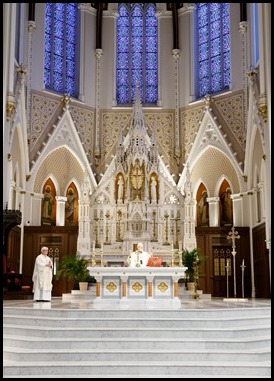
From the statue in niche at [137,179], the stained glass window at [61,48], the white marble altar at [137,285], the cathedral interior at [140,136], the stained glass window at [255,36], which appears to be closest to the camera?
the white marble altar at [137,285]

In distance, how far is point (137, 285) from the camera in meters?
15.4

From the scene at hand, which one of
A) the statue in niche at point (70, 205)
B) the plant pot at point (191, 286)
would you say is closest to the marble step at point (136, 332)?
the plant pot at point (191, 286)

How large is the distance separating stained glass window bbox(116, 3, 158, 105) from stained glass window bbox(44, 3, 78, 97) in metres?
2.24

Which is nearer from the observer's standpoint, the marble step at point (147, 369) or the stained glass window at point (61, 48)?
the marble step at point (147, 369)

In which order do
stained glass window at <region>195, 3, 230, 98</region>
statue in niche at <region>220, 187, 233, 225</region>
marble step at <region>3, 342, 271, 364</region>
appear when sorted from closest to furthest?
marble step at <region>3, 342, 271, 364</region>, statue in niche at <region>220, 187, 233, 225</region>, stained glass window at <region>195, 3, 230, 98</region>

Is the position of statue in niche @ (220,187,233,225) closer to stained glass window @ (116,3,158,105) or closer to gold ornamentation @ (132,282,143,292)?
stained glass window @ (116,3,158,105)

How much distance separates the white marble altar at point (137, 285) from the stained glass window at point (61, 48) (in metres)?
13.0

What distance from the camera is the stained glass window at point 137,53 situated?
27.4 meters

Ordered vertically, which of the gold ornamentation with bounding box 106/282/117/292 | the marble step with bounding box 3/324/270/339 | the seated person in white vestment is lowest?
the marble step with bounding box 3/324/270/339

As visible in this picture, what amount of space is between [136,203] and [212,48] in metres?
8.87

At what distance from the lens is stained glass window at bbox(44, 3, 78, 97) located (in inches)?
1032

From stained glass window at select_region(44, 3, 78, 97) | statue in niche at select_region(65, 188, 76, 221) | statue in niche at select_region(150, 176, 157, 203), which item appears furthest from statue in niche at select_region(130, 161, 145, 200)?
stained glass window at select_region(44, 3, 78, 97)

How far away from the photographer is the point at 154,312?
11969mm

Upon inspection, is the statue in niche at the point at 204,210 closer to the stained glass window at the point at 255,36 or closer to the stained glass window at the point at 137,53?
the stained glass window at the point at 137,53
